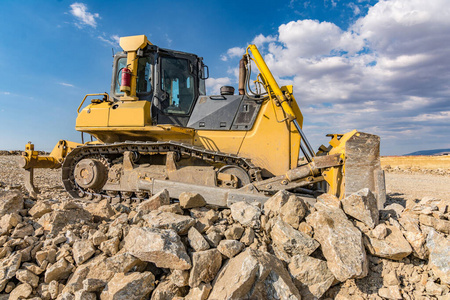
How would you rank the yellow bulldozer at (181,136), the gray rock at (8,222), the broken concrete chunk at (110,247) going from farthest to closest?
the yellow bulldozer at (181,136), the gray rock at (8,222), the broken concrete chunk at (110,247)

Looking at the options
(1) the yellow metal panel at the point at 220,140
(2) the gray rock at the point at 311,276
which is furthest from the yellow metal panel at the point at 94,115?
(2) the gray rock at the point at 311,276

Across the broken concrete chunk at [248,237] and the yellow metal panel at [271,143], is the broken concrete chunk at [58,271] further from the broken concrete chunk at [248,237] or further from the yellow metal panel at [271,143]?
the yellow metal panel at [271,143]

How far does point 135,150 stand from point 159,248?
349cm

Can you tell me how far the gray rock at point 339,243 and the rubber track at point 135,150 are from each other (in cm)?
196

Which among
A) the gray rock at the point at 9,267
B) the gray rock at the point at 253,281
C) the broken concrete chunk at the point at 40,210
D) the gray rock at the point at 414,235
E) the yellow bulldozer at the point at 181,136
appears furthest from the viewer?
the yellow bulldozer at the point at 181,136

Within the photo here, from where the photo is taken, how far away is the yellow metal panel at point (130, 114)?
18.9 feet

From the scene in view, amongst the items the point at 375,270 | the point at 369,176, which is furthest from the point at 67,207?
the point at 369,176

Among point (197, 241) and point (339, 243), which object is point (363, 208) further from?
point (197, 241)

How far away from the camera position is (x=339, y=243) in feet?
10.2

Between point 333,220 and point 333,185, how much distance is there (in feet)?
4.64

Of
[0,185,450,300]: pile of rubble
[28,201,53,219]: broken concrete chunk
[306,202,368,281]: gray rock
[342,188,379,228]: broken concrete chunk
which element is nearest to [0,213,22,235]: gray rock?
[0,185,450,300]: pile of rubble

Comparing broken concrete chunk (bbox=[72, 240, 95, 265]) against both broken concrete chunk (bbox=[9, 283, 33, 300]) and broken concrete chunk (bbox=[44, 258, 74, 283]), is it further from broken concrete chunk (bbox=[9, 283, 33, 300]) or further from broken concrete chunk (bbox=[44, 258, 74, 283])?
broken concrete chunk (bbox=[9, 283, 33, 300])

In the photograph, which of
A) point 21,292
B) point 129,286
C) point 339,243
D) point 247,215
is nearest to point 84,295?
point 129,286

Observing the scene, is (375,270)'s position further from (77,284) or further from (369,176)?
(77,284)
